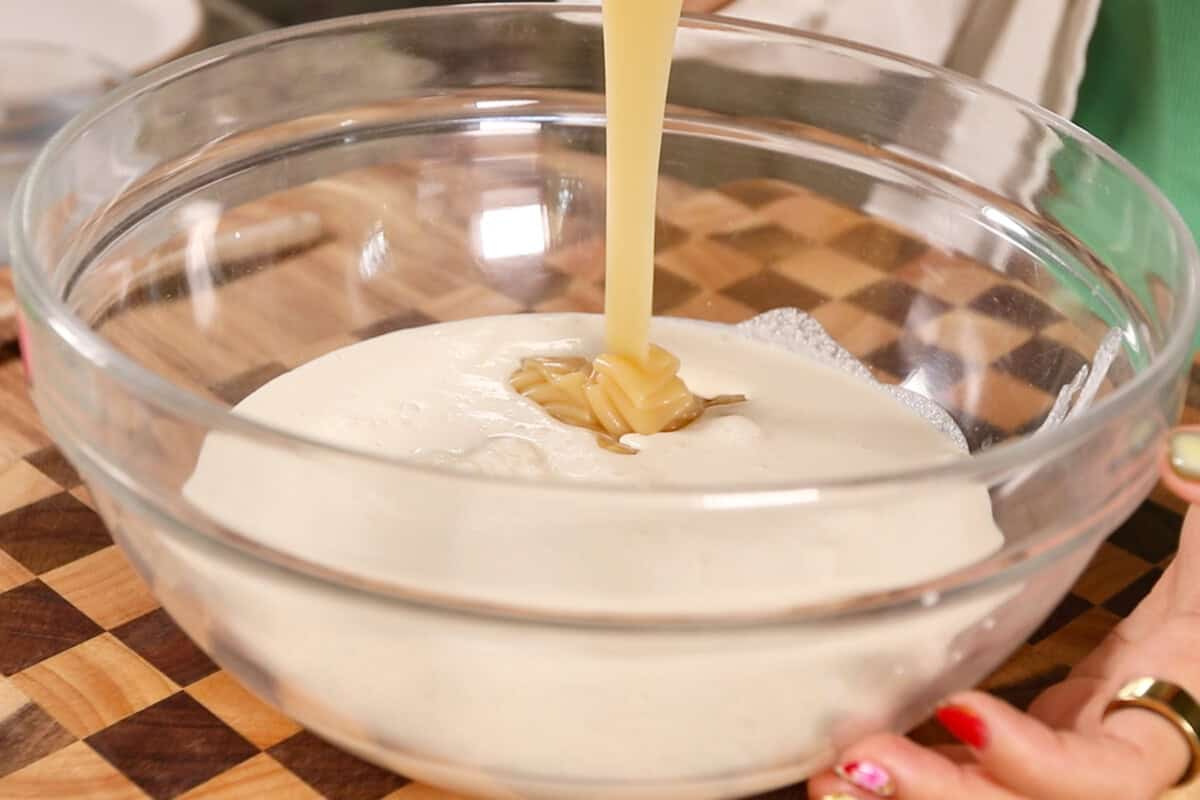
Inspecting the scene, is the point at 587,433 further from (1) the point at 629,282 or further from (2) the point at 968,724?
(2) the point at 968,724

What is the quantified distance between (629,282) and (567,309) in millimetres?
148

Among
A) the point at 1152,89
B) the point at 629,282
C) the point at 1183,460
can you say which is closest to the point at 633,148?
the point at 629,282

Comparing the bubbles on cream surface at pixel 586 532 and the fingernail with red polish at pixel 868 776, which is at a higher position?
the bubbles on cream surface at pixel 586 532

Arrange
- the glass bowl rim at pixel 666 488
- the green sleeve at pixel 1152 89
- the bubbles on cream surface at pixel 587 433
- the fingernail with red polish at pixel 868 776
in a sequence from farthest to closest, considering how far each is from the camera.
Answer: the green sleeve at pixel 1152 89
the bubbles on cream surface at pixel 587 433
the fingernail with red polish at pixel 868 776
the glass bowl rim at pixel 666 488

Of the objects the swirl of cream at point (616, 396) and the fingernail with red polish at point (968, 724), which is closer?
the fingernail with red polish at point (968, 724)

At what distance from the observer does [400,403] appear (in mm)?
788

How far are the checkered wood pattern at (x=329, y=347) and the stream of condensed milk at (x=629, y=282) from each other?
0.46 feet

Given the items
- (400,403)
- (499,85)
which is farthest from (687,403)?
(499,85)

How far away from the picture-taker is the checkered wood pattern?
62cm

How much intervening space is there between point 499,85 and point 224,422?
0.51 metres

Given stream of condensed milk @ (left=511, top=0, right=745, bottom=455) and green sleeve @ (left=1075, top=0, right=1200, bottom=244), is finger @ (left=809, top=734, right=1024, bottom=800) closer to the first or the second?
stream of condensed milk @ (left=511, top=0, right=745, bottom=455)

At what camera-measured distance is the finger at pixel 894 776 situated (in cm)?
57

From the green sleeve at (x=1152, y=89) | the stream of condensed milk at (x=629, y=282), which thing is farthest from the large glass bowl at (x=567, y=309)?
the green sleeve at (x=1152, y=89)

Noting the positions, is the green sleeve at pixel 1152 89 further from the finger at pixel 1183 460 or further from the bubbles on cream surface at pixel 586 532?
the bubbles on cream surface at pixel 586 532
